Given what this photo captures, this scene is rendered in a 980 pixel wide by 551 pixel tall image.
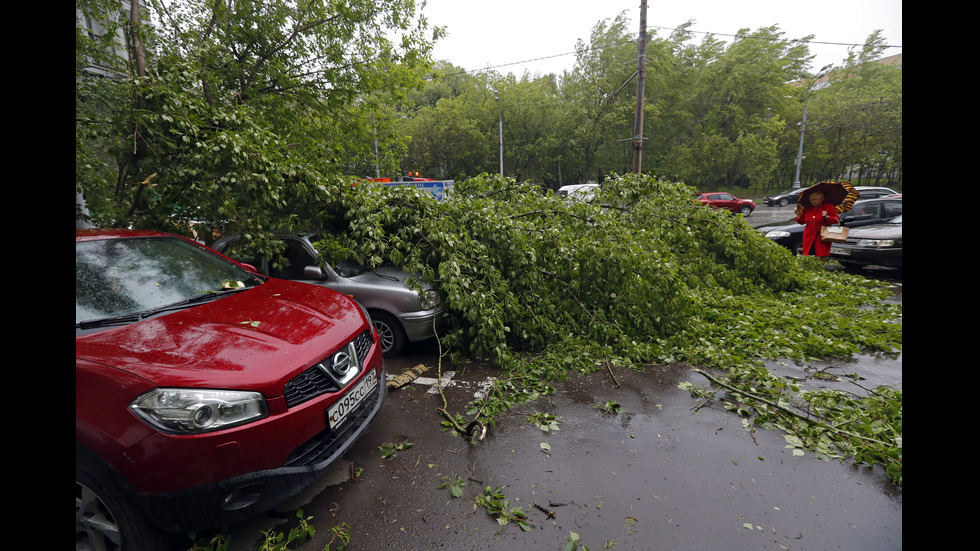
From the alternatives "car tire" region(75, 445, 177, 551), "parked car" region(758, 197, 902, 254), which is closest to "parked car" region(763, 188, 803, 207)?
"parked car" region(758, 197, 902, 254)

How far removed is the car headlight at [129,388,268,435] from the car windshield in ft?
2.69

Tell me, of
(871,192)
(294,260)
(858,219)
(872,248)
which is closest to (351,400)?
(294,260)

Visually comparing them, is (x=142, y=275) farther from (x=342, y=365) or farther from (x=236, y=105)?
(x=236, y=105)

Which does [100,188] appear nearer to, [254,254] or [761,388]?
[254,254]

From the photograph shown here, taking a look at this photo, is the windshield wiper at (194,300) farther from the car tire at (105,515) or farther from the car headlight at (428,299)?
the car headlight at (428,299)

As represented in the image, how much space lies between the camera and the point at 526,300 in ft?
16.3

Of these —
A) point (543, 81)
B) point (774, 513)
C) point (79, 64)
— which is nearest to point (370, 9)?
point (79, 64)

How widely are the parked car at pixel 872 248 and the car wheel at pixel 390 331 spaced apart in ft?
28.5

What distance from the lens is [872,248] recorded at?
7.71m

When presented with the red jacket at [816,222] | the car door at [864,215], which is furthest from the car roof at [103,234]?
the car door at [864,215]

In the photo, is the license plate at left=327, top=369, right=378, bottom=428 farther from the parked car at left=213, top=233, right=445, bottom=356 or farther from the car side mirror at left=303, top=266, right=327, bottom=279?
the car side mirror at left=303, top=266, right=327, bottom=279

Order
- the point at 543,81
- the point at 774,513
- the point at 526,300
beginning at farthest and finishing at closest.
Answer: the point at 543,81 → the point at 526,300 → the point at 774,513

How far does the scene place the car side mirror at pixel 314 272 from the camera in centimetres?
461

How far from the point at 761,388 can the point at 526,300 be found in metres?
2.47
